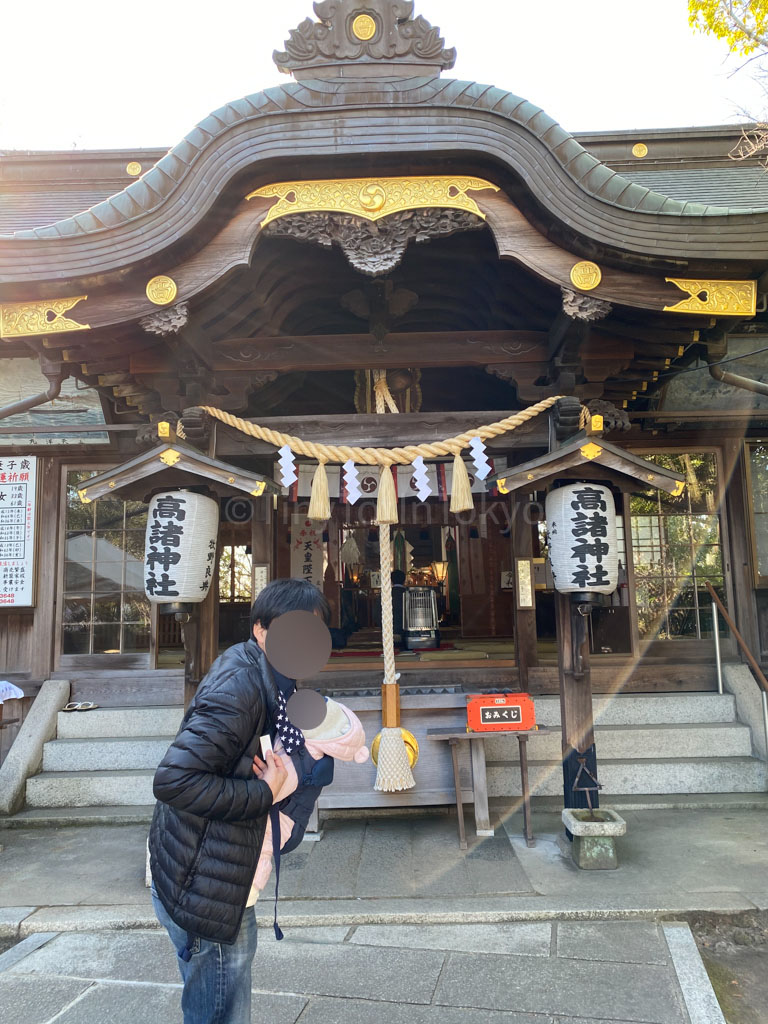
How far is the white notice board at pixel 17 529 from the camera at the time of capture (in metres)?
7.12

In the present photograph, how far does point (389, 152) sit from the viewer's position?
4215 millimetres

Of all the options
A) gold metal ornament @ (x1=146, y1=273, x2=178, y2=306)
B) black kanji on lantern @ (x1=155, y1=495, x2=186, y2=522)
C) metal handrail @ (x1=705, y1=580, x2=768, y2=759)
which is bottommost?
metal handrail @ (x1=705, y1=580, x2=768, y2=759)

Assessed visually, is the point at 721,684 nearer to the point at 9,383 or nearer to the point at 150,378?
the point at 150,378

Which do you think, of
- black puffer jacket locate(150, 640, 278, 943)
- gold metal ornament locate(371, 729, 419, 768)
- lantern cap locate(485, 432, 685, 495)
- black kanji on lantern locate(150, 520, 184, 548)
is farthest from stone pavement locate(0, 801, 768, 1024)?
lantern cap locate(485, 432, 685, 495)

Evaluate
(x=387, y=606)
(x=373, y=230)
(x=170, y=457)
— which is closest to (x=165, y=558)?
(x=170, y=457)

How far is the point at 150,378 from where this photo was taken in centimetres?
525

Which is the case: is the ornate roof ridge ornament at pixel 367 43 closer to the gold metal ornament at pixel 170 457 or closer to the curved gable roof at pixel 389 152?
the curved gable roof at pixel 389 152

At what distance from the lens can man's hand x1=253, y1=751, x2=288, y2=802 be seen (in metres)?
2.02

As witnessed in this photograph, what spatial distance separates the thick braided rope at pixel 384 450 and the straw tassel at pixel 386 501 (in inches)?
5.4

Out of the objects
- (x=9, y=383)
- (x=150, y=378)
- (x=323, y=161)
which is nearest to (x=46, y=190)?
(x=9, y=383)

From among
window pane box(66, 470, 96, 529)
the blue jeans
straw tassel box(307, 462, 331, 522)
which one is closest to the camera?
the blue jeans

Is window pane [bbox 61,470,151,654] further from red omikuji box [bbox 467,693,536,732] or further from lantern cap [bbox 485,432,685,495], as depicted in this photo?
lantern cap [bbox 485,432,685,495]

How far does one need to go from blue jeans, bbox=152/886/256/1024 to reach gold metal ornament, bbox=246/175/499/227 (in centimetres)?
407

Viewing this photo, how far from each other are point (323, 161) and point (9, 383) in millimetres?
5046
